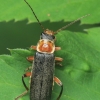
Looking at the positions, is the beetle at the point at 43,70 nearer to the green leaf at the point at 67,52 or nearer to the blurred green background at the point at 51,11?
the green leaf at the point at 67,52

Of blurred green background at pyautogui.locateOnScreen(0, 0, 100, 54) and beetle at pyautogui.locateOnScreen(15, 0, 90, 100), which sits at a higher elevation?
blurred green background at pyautogui.locateOnScreen(0, 0, 100, 54)

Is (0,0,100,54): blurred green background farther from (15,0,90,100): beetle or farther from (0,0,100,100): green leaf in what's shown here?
(15,0,90,100): beetle

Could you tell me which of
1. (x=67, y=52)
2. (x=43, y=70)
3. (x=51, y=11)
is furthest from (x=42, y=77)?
(x=51, y=11)

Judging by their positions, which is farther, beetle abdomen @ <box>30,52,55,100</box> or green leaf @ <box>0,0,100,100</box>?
beetle abdomen @ <box>30,52,55,100</box>

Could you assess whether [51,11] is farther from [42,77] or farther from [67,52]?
[42,77]

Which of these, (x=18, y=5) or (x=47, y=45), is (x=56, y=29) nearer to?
(x=47, y=45)

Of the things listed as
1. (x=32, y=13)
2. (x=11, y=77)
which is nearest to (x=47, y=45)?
(x=32, y=13)

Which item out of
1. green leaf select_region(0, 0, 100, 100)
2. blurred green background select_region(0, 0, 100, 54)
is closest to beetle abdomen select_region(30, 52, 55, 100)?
green leaf select_region(0, 0, 100, 100)
